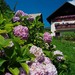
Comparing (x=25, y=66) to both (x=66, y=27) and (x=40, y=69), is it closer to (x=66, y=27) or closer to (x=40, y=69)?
(x=40, y=69)

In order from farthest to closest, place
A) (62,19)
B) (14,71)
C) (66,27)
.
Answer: (62,19), (66,27), (14,71)

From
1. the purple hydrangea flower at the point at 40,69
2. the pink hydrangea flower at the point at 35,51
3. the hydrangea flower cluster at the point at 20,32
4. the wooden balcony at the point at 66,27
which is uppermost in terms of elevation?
the hydrangea flower cluster at the point at 20,32

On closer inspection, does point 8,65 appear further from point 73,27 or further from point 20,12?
point 73,27

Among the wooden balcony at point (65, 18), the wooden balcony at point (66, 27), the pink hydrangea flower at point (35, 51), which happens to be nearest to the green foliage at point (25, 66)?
the pink hydrangea flower at point (35, 51)

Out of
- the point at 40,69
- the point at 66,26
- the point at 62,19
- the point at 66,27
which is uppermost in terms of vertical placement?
the point at 40,69

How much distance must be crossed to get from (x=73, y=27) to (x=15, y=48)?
43456 mm

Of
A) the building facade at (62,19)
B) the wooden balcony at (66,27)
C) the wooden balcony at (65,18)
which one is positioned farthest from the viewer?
the wooden balcony at (65,18)

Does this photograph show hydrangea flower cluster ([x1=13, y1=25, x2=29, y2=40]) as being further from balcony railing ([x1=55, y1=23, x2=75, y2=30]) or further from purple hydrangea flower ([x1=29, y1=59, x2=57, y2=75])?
balcony railing ([x1=55, y1=23, x2=75, y2=30])

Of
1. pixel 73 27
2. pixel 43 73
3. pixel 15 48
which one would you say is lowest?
pixel 73 27

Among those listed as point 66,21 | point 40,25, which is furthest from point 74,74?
point 66,21

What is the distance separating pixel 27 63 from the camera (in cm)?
335

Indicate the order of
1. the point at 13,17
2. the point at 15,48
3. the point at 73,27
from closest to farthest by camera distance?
1. the point at 15,48
2. the point at 13,17
3. the point at 73,27

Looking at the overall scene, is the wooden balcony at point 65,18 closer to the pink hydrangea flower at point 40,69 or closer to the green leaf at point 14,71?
the pink hydrangea flower at point 40,69

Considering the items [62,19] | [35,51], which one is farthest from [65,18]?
[35,51]
